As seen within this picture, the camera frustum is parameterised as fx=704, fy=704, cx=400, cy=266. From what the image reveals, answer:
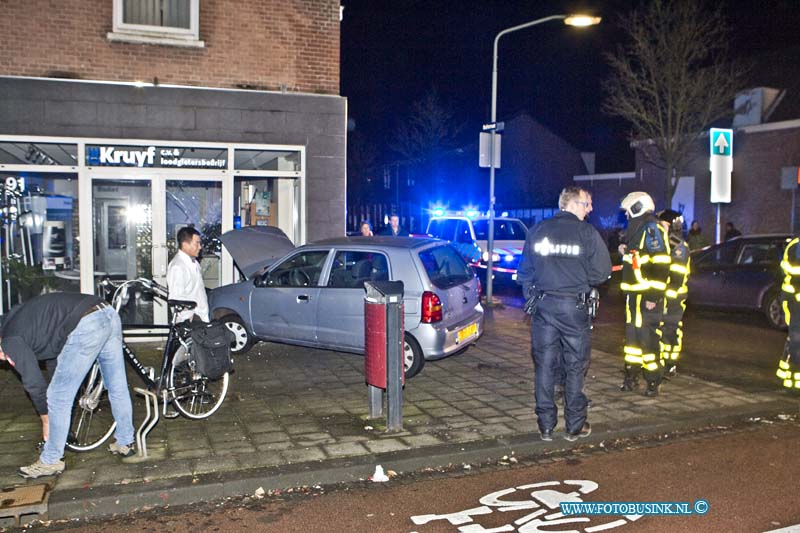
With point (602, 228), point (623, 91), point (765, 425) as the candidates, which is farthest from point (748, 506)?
point (602, 228)

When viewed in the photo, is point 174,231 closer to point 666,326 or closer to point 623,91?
point 666,326

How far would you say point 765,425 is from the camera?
271 inches

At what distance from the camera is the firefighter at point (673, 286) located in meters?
7.93

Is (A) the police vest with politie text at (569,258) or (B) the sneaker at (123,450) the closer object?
(B) the sneaker at (123,450)

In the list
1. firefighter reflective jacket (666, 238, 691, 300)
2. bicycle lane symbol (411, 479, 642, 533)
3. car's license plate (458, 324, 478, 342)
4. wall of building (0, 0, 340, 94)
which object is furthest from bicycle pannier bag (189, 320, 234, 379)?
wall of building (0, 0, 340, 94)

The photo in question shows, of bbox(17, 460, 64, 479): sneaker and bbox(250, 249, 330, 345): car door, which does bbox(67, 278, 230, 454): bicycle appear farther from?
bbox(250, 249, 330, 345): car door

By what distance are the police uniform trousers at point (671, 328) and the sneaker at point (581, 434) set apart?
2.07 metres

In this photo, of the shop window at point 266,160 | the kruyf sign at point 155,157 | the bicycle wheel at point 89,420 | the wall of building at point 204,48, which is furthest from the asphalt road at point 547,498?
the wall of building at point 204,48

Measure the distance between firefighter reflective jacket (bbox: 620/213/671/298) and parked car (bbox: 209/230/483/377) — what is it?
2106 millimetres

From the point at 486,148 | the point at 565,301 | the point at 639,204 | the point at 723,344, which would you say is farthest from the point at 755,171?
the point at 565,301

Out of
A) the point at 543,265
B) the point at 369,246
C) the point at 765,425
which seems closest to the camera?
the point at 543,265

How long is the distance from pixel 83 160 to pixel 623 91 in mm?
20968

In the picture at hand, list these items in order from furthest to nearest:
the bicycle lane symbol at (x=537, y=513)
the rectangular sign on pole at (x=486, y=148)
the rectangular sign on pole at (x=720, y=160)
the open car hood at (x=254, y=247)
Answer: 1. the rectangular sign on pole at (x=486, y=148)
2. the rectangular sign on pole at (x=720, y=160)
3. the open car hood at (x=254, y=247)
4. the bicycle lane symbol at (x=537, y=513)

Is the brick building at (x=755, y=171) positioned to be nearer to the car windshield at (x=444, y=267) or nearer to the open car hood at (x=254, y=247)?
the car windshield at (x=444, y=267)
